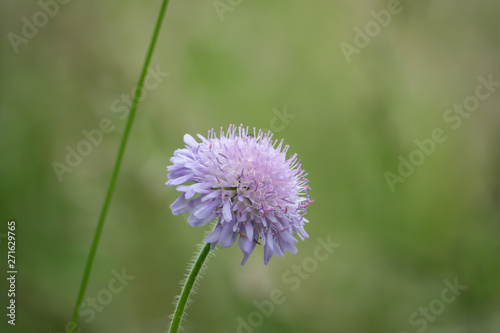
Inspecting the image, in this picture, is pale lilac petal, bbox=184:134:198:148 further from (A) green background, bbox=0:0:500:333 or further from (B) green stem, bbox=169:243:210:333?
(A) green background, bbox=0:0:500:333

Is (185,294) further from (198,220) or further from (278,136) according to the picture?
(278,136)

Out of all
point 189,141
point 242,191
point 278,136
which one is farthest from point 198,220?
point 278,136

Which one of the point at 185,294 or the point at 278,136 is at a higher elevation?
the point at 278,136

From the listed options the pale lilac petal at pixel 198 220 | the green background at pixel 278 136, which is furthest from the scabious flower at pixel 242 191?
the green background at pixel 278 136

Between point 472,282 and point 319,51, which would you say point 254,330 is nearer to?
point 472,282

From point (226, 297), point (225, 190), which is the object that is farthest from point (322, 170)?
point (225, 190)

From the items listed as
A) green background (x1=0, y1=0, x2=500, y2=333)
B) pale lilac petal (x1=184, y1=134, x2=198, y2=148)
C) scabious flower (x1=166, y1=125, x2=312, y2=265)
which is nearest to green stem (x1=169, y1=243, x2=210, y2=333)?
scabious flower (x1=166, y1=125, x2=312, y2=265)
